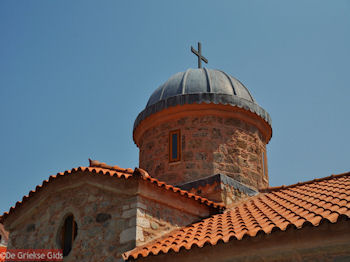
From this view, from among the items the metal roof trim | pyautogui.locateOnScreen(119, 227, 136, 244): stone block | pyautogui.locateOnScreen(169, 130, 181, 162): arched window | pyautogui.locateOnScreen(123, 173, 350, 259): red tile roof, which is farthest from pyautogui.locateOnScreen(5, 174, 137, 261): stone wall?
the metal roof trim

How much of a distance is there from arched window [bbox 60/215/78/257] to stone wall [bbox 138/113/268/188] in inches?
120

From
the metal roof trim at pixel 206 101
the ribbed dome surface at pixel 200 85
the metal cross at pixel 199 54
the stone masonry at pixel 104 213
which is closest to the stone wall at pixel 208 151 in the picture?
the metal roof trim at pixel 206 101

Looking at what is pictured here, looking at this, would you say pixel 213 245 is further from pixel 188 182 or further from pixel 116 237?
pixel 188 182

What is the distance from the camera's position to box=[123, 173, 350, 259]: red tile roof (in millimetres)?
5699

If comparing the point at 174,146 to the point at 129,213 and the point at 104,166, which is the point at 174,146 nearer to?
the point at 104,166

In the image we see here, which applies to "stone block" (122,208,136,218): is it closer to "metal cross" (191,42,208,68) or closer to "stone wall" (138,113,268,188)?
"stone wall" (138,113,268,188)

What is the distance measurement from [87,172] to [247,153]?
448cm

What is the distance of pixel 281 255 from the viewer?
5.55 meters

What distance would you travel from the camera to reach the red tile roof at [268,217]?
570cm

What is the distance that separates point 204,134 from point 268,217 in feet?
13.5

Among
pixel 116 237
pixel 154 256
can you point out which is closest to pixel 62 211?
pixel 116 237

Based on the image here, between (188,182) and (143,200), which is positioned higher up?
(188,182)

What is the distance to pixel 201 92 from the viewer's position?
1072cm

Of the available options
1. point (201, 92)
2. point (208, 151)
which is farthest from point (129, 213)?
point (201, 92)
